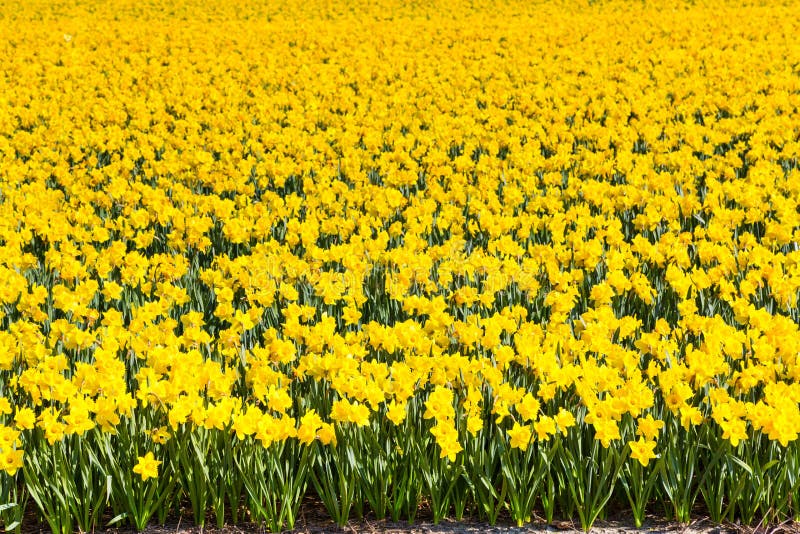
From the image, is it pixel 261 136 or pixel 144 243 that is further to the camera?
pixel 261 136

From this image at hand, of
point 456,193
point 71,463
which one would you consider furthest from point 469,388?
point 456,193

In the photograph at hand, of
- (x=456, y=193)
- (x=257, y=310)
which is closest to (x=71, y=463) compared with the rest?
(x=257, y=310)

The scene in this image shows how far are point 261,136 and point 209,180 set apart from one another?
194cm

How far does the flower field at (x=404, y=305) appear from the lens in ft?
10.3

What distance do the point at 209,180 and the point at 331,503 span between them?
500 cm

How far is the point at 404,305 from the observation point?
4.37 m

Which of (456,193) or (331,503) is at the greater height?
(456,193)

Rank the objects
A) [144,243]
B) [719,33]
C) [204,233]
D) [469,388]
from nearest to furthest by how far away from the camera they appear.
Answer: [469,388]
[144,243]
[204,233]
[719,33]

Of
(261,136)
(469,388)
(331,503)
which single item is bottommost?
(331,503)

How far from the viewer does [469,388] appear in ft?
11.0

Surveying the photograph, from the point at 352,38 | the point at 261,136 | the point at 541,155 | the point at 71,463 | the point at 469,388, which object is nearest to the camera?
the point at 71,463

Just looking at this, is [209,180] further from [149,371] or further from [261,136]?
[149,371]

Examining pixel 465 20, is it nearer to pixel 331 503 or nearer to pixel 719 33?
pixel 719 33

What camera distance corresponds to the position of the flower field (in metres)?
3.13
